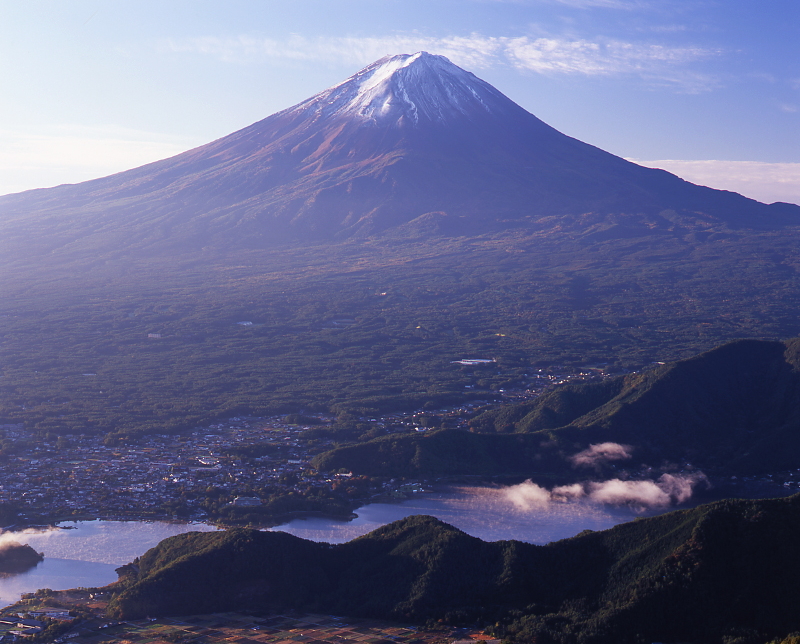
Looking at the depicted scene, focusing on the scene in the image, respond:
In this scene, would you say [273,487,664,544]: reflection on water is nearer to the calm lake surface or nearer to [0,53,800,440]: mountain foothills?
the calm lake surface

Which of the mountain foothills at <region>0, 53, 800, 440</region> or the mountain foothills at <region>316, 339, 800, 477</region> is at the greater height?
the mountain foothills at <region>0, 53, 800, 440</region>

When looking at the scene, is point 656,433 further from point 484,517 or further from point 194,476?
point 194,476

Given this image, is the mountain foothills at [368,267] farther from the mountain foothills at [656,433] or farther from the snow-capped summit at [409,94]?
the mountain foothills at [656,433]

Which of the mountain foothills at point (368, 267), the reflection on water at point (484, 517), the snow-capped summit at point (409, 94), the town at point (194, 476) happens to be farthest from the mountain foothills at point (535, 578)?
the snow-capped summit at point (409, 94)

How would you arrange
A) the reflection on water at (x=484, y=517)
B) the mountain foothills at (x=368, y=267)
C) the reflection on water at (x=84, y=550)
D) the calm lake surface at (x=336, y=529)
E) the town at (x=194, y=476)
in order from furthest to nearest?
the mountain foothills at (x=368, y=267) < the town at (x=194, y=476) < the reflection on water at (x=484, y=517) < the calm lake surface at (x=336, y=529) < the reflection on water at (x=84, y=550)

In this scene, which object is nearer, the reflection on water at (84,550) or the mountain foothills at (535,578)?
the mountain foothills at (535,578)

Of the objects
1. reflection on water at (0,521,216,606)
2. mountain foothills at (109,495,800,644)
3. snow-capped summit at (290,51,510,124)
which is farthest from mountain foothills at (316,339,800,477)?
snow-capped summit at (290,51,510,124)

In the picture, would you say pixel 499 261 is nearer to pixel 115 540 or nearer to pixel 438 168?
pixel 438 168
